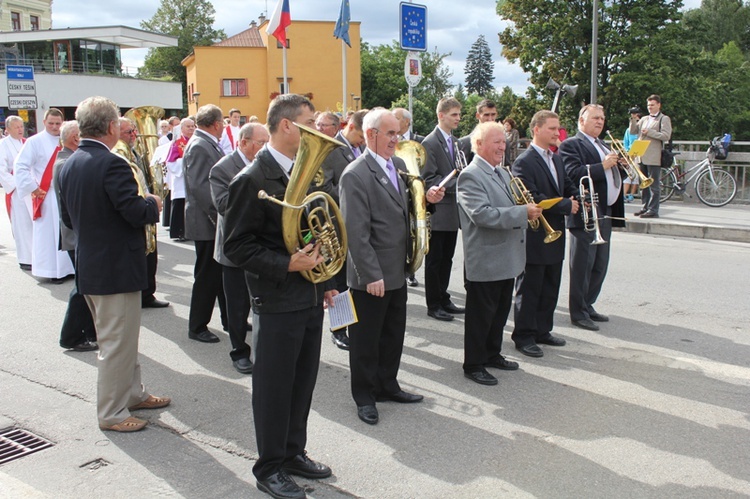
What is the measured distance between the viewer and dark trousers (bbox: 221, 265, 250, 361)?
18.4ft

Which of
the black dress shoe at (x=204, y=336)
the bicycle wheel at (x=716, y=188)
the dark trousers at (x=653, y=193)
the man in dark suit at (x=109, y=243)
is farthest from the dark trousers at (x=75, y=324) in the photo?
the bicycle wheel at (x=716, y=188)

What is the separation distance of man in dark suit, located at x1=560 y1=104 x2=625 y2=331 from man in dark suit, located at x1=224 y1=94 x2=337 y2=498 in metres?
3.63

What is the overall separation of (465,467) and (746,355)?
3.13 m

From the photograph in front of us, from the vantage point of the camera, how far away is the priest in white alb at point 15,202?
30.5 ft

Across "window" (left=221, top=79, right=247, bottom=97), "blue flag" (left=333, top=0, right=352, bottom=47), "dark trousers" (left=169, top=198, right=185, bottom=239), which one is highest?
"window" (left=221, top=79, right=247, bottom=97)

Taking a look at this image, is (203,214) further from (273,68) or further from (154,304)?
(273,68)

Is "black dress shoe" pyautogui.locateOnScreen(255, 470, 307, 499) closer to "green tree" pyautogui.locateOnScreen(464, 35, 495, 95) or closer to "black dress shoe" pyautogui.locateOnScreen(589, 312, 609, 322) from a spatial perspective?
"black dress shoe" pyautogui.locateOnScreen(589, 312, 609, 322)

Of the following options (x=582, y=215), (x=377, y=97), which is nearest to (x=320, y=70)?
(x=377, y=97)

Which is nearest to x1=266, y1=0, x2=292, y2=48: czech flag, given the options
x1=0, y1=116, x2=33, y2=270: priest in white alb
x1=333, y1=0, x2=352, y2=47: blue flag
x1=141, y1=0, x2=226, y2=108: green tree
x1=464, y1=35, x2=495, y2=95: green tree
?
x1=333, y1=0, x2=352, y2=47: blue flag

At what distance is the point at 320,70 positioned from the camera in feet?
185

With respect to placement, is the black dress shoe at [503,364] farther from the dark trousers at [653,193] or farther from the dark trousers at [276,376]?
the dark trousers at [653,193]

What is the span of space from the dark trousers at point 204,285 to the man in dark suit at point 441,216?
2098 mm

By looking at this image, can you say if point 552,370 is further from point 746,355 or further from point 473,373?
point 746,355

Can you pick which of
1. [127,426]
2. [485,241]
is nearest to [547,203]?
[485,241]
